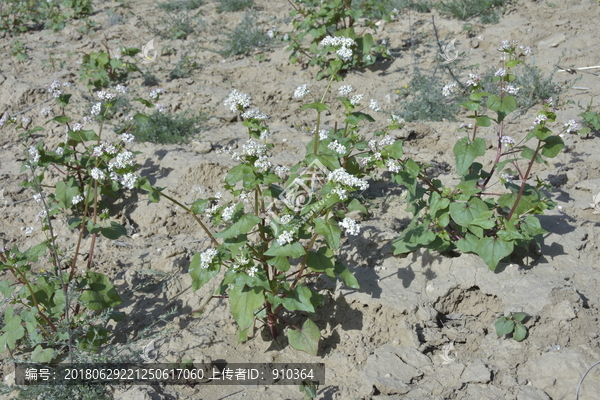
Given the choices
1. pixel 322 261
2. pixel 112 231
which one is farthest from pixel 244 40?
pixel 322 261

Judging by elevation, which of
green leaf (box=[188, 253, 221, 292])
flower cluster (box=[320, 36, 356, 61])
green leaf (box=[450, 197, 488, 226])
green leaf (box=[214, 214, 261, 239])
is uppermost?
flower cluster (box=[320, 36, 356, 61])

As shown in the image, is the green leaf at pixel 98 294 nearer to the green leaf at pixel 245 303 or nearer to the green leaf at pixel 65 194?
the green leaf at pixel 245 303

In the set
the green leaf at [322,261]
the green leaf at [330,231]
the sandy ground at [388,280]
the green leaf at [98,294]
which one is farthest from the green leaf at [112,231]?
the green leaf at [330,231]

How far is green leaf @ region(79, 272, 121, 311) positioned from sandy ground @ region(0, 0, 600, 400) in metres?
0.22

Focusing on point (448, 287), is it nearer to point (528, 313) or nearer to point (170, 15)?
point (528, 313)

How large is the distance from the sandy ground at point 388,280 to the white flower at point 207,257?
0.73m

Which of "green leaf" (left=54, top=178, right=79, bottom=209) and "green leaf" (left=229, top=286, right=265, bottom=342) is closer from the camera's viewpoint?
"green leaf" (left=229, top=286, right=265, bottom=342)

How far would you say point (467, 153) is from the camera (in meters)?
3.32

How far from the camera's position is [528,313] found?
3.25 metres

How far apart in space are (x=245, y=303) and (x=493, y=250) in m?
1.56

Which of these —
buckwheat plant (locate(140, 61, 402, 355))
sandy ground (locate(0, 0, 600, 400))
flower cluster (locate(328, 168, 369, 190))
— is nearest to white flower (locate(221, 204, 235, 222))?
buckwheat plant (locate(140, 61, 402, 355))

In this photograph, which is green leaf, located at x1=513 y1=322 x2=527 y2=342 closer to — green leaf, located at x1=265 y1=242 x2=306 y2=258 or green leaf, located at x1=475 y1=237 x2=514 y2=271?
green leaf, located at x1=475 y1=237 x2=514 y2=271

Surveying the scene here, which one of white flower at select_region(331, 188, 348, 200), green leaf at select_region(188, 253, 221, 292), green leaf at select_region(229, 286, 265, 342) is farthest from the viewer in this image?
green leaf at select_region(188, 253, 221, 292)

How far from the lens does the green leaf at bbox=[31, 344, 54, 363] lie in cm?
315
